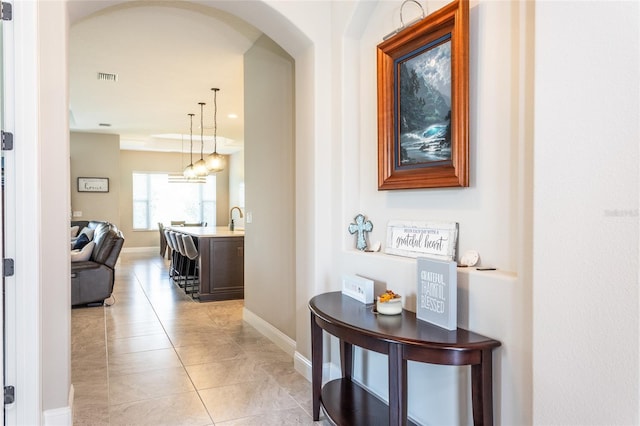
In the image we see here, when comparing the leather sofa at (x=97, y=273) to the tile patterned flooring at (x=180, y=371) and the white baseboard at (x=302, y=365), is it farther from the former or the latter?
the white baseboard at (x=302, y=365)

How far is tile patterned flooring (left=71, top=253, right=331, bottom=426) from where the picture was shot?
251cm

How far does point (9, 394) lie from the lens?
200cm

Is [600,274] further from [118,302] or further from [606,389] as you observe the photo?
[118,302]

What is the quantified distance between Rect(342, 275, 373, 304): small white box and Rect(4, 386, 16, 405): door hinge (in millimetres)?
1711

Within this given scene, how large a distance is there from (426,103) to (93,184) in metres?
9.07

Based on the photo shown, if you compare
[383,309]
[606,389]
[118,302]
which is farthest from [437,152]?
[118,302]

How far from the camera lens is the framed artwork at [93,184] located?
9211 mm

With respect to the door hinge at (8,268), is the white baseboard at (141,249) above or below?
below

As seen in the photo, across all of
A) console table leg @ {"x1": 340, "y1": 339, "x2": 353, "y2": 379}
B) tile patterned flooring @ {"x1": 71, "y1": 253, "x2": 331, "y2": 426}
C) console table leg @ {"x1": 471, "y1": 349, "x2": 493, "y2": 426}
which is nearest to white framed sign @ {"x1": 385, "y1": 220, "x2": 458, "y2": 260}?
console table leg @ {"x1": 471, "y1": 349, "x2": 493, "y2": 426}

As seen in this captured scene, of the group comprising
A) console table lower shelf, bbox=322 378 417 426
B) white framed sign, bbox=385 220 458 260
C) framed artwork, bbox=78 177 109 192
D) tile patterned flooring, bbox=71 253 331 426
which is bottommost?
tile patterned flooring, bbox=71 253 331 426

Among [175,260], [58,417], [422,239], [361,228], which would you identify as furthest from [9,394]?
[175,260]

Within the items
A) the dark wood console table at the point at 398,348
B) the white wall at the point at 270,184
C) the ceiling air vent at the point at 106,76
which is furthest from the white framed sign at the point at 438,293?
the ceiling air vent at the point at 106,76

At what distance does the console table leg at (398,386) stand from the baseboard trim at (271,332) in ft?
6.19

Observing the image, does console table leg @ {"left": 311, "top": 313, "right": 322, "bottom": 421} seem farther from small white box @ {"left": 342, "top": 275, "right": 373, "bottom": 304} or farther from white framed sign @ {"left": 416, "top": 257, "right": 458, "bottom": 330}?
white framed sign @ {"left": 416, "top": 257, "right": 458, "bottom": 330}
